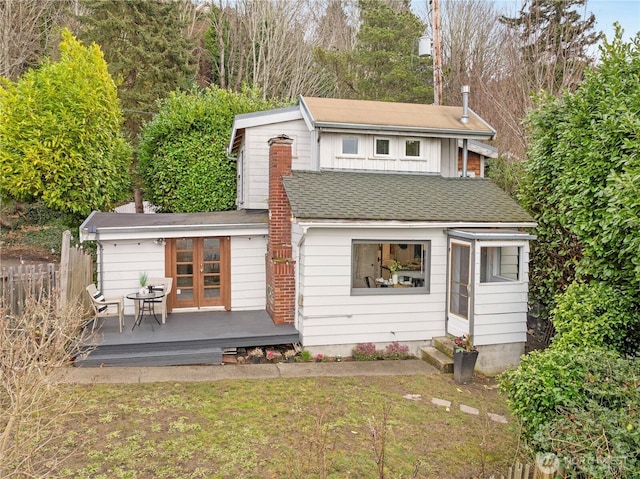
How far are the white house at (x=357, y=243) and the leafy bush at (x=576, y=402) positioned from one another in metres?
3.85

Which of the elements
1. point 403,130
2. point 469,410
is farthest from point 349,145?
point 469,410

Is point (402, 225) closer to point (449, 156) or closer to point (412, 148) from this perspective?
point (412, 148)

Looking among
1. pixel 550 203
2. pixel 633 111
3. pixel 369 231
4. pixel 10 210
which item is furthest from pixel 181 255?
pixel 10 210

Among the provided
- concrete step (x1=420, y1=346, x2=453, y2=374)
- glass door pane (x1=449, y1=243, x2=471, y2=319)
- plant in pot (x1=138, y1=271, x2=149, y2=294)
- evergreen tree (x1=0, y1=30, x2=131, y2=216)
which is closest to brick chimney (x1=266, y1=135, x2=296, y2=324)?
plant in pot (x1=138, y1=271, x2=149, y2=294)

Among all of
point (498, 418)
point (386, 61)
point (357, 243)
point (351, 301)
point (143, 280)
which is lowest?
point (498, 418)

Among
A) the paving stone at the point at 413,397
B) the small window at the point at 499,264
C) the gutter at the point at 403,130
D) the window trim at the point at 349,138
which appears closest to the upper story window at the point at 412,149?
the gutter at the point at 403,130

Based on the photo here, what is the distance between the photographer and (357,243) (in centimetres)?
939

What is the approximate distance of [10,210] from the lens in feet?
64.7

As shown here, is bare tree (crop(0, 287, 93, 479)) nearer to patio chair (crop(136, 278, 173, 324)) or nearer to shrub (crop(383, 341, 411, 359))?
patio chair (crop(136, 278, 173, 324))

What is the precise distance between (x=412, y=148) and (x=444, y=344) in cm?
538

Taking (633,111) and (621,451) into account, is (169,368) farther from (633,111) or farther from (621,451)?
(633,111)

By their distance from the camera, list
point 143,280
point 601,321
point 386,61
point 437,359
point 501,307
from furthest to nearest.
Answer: point 386,61 → point 143,280 → point 501,307 → point 437,359 → point 601,321

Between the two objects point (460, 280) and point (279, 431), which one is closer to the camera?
point (279, 431)

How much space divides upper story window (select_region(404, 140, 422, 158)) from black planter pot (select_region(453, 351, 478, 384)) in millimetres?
5706
